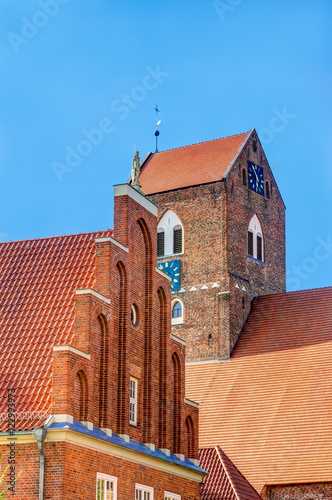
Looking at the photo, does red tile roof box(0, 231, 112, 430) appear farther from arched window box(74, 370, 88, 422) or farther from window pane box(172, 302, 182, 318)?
window pane box(172, 302, 182, 318)

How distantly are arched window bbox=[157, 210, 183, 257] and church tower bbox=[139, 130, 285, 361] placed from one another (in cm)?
4

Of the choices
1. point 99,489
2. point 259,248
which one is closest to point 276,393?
point 259,248

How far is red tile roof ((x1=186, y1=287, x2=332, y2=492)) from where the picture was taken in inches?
1335

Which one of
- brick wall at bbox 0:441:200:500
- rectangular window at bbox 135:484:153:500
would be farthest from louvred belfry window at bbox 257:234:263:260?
brick wall at bbox 0:441:200:500

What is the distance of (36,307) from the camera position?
24094mm

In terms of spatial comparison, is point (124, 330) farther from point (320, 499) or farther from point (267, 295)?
point (267, 295)

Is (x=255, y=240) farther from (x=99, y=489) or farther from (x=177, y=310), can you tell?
(x=99, y=489)

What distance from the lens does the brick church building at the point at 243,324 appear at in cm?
3378

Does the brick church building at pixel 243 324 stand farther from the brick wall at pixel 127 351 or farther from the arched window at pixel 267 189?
the brick wall at pixel 127 351

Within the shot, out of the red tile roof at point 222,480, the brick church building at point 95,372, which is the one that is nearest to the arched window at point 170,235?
the red tile roof at point 222,480

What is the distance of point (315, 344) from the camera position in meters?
39.1

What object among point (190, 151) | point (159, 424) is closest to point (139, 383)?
point (159, 424)

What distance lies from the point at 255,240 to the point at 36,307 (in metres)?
23.5

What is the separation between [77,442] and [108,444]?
1.41 metres
